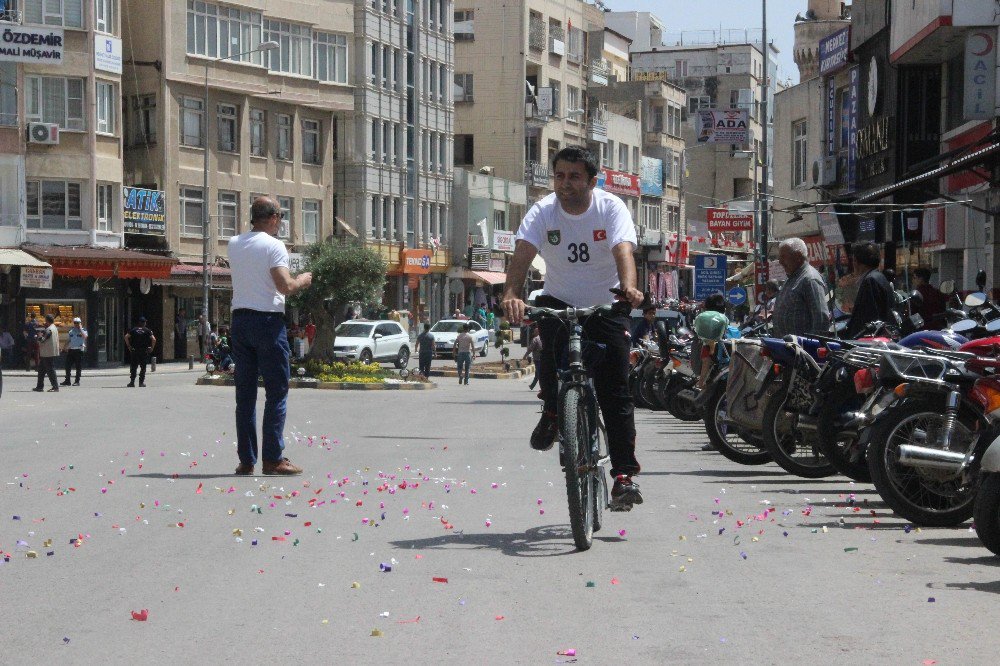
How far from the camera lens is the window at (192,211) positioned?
56.9 metres

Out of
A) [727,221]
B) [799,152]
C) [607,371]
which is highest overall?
[799,152]

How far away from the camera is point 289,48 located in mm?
63844

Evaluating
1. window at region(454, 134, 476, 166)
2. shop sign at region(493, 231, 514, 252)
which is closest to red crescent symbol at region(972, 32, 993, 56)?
shop sign at region(493, 231, 514, 252)

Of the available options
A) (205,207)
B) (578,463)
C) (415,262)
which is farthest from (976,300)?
(415,262)

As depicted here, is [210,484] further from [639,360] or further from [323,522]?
[639,360]

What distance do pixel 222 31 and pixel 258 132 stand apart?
15.3 feet

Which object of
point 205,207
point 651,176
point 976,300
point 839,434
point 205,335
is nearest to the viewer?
point 839,434

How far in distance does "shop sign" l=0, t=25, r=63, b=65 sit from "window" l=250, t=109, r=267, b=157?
591 inches

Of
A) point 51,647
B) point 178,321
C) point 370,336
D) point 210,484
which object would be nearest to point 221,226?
Result: point 178,321

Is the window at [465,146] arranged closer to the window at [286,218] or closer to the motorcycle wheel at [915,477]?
the window at [286,218]

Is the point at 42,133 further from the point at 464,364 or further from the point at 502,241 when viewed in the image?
the point at 502,241

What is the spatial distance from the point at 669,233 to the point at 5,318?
68.4 meters

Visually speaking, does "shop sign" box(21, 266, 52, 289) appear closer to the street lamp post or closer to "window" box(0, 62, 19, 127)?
"window" box(0, 62, 19, 127)

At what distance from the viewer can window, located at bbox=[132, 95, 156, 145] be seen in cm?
5619
